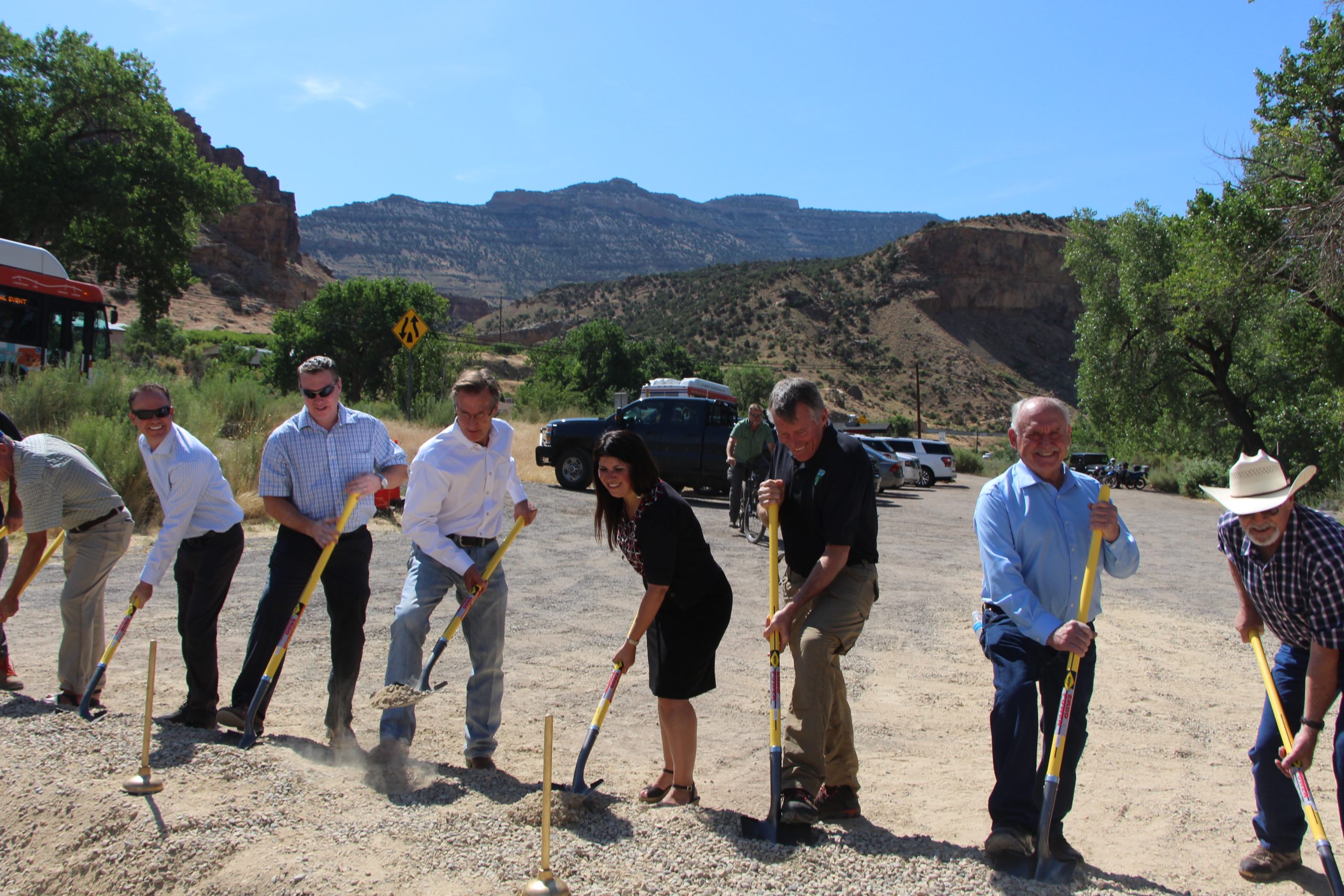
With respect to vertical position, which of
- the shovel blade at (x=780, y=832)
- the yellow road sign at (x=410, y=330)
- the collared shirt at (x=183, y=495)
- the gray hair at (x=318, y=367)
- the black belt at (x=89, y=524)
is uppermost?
the yellow road sign at (x=410, y=330)

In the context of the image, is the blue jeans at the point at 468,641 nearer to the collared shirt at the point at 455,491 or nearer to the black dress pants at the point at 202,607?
the collared shirt at the point at 455,491

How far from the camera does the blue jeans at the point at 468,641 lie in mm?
4500

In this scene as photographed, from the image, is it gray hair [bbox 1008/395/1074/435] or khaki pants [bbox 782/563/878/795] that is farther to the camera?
khaki pants [bbox 782/563/878/795]

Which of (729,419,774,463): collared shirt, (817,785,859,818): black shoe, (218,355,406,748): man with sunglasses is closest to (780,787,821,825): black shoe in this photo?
(817,785,859,818): black shoe

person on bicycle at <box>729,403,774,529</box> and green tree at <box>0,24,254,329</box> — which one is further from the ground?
green tree at <box>0,24,254,329</box>

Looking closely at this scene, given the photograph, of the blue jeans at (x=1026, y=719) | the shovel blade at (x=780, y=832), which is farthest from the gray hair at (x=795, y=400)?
the shovel blade at (x=780, y=832)

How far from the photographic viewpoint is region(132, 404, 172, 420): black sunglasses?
16.0 ft

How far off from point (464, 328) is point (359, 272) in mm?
49545

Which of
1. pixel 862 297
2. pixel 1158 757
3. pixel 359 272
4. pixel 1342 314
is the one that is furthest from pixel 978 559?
pixel 359 272

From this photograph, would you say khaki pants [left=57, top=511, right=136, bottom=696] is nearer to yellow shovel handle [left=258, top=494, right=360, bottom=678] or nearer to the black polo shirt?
yellow shovel handle [left=258, top=494, right=360, bottom=678]

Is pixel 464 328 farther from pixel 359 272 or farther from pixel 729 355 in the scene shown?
pixel 359 272

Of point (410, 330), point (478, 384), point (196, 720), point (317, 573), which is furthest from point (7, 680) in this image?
point (410, 330)

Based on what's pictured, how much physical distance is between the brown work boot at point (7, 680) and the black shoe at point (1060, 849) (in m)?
5.60

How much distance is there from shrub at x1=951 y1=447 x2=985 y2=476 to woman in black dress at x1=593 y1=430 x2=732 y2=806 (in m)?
39.1
